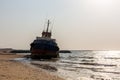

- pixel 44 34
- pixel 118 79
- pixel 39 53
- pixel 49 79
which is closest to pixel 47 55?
pixel 39 53

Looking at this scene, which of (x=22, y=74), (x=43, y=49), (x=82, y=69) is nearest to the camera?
(x=22, y=74)

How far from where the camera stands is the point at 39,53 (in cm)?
6762

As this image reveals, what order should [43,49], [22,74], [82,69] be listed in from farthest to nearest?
1. [43,49]
2. [82,69]
3. [22,74]

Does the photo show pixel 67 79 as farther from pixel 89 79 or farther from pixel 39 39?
pixel 39 39

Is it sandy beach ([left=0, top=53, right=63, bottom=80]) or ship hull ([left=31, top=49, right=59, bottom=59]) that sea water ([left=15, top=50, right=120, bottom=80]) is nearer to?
sandy beach ([left=0, top=53, right=63, bottom=80])

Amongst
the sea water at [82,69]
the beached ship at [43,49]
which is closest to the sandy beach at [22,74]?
the sea water at [82,69]

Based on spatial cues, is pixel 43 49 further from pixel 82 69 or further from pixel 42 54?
pixel 82 69

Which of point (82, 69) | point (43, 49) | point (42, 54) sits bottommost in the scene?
point (82, 69)

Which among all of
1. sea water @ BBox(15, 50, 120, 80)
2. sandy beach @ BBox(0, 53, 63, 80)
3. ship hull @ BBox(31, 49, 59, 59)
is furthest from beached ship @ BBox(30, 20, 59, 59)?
sandy beach @ BBox(0, 53, 63, 80)

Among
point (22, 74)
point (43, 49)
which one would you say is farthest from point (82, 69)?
point (43, 49)

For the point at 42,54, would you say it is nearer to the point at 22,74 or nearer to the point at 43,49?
the point at 43,49

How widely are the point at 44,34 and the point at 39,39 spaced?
41.2 ft

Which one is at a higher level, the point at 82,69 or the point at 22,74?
the point at 22,74

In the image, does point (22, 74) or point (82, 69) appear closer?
point (22, 74)
